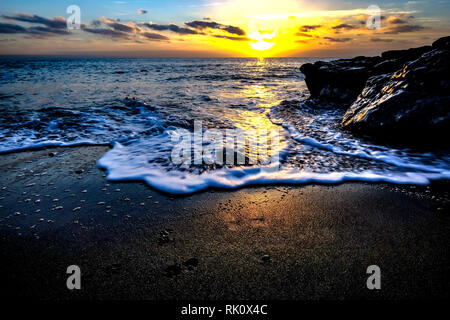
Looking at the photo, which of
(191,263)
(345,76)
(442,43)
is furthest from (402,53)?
(191,263)

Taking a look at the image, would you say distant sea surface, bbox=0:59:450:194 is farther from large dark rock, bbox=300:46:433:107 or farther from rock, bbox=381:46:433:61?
rock, bbox=381:46:433:61

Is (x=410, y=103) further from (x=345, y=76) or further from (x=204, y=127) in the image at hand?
(x=345, y=76)

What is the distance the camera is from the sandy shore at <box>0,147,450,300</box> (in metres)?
1.49

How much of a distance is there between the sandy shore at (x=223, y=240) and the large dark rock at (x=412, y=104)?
1.63 m

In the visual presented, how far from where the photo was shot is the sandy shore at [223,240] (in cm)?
149

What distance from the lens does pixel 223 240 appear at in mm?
1924

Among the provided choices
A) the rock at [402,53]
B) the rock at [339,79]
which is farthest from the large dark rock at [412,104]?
the rock at [339,79]

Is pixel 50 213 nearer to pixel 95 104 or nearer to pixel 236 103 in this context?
pixel 95 104

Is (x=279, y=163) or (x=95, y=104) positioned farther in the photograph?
(x=95, y=104)
